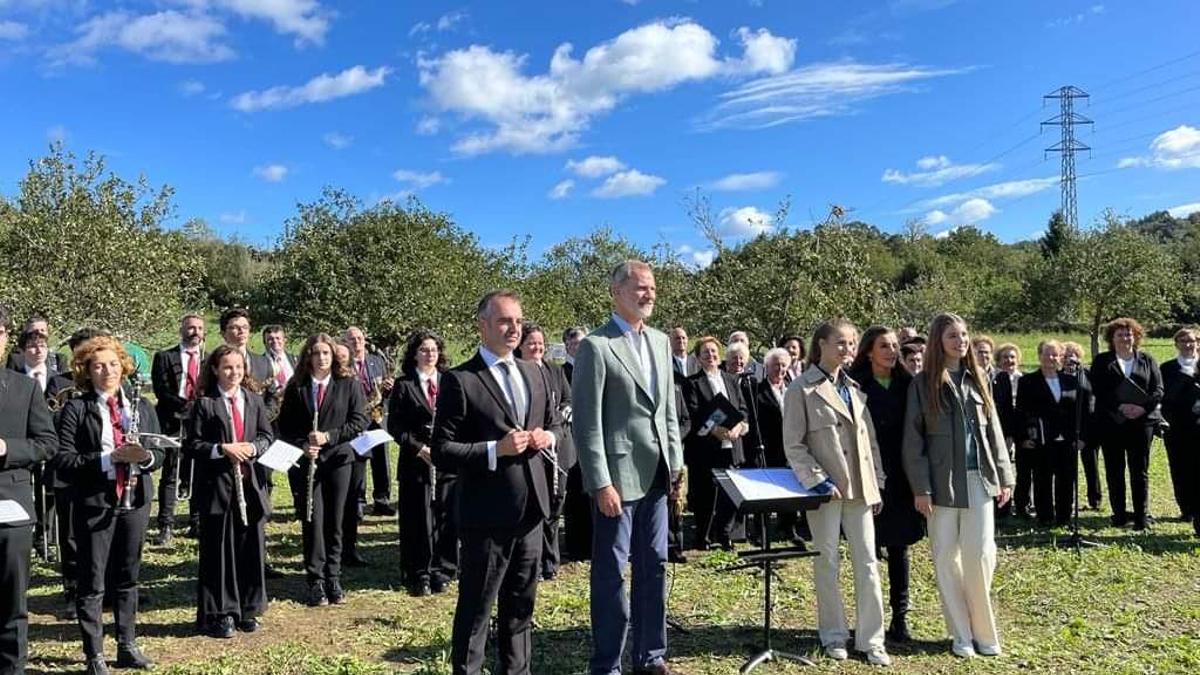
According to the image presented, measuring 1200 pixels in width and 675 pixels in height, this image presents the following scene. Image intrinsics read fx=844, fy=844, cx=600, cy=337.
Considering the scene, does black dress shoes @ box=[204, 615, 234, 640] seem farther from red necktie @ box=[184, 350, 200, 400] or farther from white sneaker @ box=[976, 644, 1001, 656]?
white sneaker @ box=[976, 644, 1001, 656]

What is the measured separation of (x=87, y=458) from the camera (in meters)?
5.02

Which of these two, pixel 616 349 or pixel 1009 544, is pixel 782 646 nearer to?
pixel 616 349

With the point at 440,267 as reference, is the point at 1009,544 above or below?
below

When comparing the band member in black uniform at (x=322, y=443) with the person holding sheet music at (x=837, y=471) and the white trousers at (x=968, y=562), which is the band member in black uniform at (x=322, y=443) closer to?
the person holding sheet music at (x=837, y=471)

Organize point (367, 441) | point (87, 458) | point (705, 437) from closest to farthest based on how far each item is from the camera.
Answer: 1. point (87, 458)
2. point (367, 441)
3. point (705, 437)

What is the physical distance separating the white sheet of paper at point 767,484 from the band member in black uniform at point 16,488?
150 inches

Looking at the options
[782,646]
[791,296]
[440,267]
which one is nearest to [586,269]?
[440,267]

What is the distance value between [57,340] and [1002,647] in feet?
56.3

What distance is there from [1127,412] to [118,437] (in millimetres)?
9693

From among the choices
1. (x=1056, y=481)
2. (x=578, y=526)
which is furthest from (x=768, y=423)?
(x=1056, y=481)

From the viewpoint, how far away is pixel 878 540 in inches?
236

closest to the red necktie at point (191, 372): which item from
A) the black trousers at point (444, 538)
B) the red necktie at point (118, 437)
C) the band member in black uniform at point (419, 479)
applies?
the band member in black uniform at point (419, 479)

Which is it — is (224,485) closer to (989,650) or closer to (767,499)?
(767,499)

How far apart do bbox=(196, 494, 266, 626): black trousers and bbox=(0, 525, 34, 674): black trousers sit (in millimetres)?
1376
